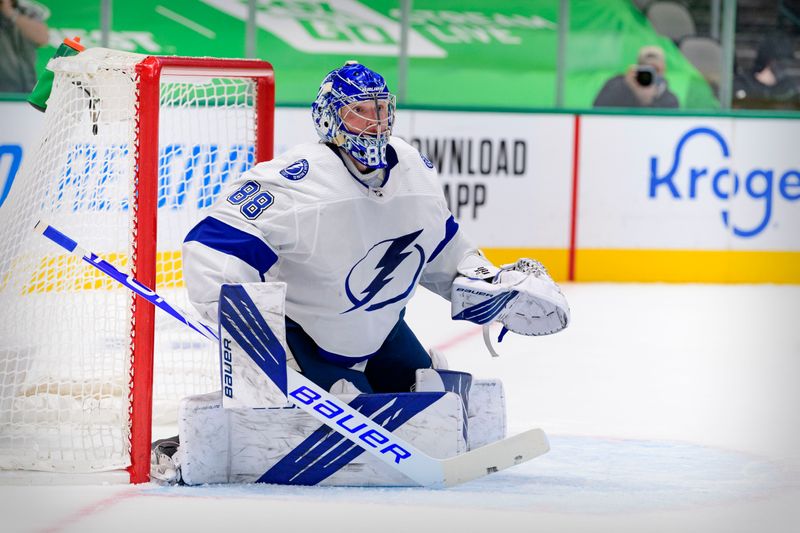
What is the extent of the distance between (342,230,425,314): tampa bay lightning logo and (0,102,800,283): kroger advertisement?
11.8 ft

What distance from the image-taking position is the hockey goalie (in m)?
2.77

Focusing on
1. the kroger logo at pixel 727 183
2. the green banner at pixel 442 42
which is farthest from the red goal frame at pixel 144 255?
the kroger logo at pixel 727 183

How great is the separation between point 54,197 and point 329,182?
62cm

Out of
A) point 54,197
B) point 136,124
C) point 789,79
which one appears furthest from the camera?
point 789,79

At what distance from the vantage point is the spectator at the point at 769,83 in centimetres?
709

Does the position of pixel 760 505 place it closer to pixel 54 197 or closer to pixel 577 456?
pixel 577 456

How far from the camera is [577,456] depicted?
3.25 meters

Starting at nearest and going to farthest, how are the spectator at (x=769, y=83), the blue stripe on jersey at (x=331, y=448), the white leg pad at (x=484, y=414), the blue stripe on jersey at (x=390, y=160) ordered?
the blue stripe on jersey at (x=331, y=448) < the blue stripe on jersey at (x=390, y=160) < the white leg pad at (x=484, y=414) < the spectator at (x=769, y=83)

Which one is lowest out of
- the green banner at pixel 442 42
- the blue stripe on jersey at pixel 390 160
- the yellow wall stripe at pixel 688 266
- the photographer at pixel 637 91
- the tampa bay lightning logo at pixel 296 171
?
the yellow wall stripe at pixel 688 266

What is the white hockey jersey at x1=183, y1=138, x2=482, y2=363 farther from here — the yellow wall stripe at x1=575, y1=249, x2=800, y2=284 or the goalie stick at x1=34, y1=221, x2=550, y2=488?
the yellow wall stripe at x1=575, y1=249, x2=800, y2=284

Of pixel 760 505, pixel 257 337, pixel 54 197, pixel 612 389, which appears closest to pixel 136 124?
pixel 54 197

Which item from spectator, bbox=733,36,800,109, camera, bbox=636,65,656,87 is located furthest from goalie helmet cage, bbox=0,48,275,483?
spectator, bbox=733,36,800,109

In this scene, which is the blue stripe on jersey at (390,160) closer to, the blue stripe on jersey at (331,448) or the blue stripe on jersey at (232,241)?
the blue stripe on jersey at (232,241)

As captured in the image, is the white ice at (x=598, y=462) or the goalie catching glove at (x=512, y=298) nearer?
the white ice at (x=598, y=462)
